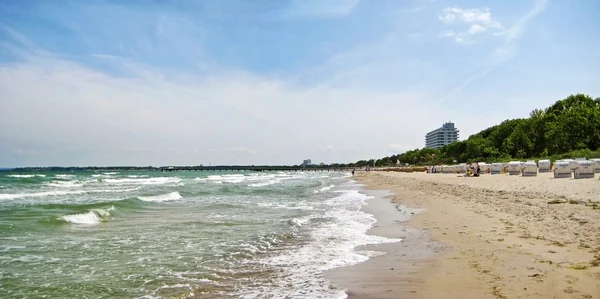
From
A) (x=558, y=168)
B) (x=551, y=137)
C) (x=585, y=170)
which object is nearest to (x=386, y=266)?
(x=585, y=170)

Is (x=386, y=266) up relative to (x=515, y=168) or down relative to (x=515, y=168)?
down

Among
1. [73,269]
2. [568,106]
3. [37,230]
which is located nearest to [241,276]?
[73,269]

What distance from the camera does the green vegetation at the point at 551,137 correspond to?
52.1 metres

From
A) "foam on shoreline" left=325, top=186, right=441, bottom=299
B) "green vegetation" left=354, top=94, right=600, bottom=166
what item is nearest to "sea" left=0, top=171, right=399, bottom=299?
"foam on shoreline" left=325, top=186, right=441, bottom=299

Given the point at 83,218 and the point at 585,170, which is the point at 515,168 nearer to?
the point at 585,170

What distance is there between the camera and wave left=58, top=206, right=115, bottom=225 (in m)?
13.6

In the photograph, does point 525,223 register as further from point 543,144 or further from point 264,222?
point 543,144

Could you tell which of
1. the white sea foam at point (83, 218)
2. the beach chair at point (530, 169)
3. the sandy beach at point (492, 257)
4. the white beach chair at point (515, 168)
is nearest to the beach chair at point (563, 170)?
the beach chair at point (530, 169)

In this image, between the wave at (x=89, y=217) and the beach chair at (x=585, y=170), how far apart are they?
21807mm

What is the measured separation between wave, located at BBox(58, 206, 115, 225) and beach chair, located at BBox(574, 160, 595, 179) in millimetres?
21807

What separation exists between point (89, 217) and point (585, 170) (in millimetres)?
22524

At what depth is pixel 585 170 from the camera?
1952 cm

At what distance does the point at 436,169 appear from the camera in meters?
57.0

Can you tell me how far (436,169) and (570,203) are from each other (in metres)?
47.2
